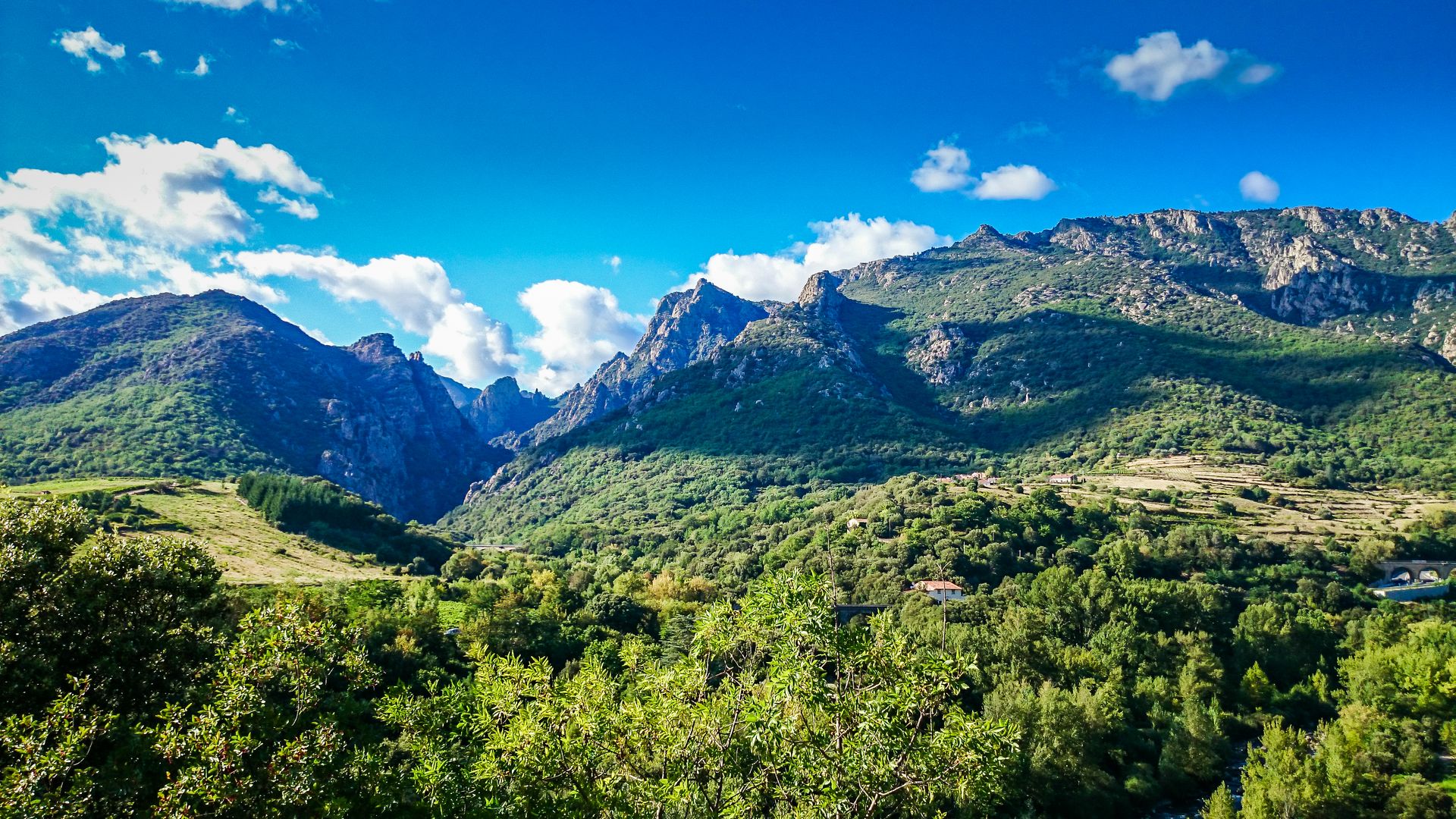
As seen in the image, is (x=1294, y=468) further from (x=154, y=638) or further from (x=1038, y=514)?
(x=154, y=638)

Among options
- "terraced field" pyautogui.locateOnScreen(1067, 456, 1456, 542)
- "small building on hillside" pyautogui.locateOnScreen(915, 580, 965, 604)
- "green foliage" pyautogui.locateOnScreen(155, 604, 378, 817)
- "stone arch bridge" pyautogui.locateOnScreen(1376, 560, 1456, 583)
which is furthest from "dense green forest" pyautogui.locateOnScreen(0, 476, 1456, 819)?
"terraced field" pyautogui.locateOnScreen(1067, 456, 1456, 542)

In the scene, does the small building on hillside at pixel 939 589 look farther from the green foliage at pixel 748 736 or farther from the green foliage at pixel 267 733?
the green foliage at pixel 267 733

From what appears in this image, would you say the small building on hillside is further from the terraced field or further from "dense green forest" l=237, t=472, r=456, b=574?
"dense green forest" l=237, t=472, r=456, b=574

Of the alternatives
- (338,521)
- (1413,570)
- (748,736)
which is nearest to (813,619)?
(748,736)

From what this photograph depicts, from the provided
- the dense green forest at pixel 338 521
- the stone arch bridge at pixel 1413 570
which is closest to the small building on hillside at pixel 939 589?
the stone arch bridge at pixel 1413 570

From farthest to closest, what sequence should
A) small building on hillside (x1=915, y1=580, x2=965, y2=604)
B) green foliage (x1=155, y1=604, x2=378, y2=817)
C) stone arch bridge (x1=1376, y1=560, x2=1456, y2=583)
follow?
stone arch bridge (x1=1376, y1=560, x2=1456, y2=583) < small building on hillside (x1=915, y1=580, x2=965, y2=604) < green foliage (x1=155, y1=604, x2=378, y2=817)

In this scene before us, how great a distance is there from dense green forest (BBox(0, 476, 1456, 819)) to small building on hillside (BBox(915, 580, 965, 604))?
7.21ft

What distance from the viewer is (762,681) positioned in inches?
624

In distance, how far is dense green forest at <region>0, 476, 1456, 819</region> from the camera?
11.8 metres

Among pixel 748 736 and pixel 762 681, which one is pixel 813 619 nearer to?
pixel 748 736

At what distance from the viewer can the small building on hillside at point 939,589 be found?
267 ft

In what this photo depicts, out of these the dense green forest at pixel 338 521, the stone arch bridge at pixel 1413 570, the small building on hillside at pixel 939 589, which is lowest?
the stone arch bridge at pixel 1413 570

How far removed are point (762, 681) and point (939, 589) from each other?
73.7m

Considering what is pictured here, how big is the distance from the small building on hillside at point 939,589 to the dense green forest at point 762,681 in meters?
2.20
